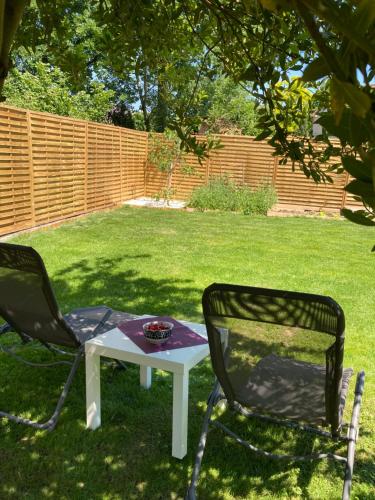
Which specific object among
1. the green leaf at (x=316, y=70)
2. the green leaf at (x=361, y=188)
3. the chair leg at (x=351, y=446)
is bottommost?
the chair leg at (x=351, y=446)

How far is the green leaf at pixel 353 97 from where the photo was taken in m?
0.33

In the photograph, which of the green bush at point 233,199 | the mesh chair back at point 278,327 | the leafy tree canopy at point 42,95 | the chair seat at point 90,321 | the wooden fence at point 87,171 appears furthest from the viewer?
the leafy tree canopy at point 42,95

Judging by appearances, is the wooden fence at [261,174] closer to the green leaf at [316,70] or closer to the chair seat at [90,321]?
the chair seat at [90,321]

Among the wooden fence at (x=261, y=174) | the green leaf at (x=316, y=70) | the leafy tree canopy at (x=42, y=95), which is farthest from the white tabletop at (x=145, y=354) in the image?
the leafy tree canopy at (x=42, y=95)

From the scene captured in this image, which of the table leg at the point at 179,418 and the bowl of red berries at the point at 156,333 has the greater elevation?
the bowl of red berries at the point at 156,333

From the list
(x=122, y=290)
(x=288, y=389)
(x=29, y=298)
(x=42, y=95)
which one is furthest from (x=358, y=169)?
(x=42, y=95)

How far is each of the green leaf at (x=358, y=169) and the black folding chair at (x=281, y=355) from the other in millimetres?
1682

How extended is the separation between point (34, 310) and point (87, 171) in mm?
7714

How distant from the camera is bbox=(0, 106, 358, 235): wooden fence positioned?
25.1 feet

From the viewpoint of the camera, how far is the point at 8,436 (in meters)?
2.76

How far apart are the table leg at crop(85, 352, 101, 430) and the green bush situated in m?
9.26

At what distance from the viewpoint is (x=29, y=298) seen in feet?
9.78

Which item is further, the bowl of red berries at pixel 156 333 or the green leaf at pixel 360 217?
the bowl of red berries at pixel 156 333

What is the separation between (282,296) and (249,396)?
2.16ft
